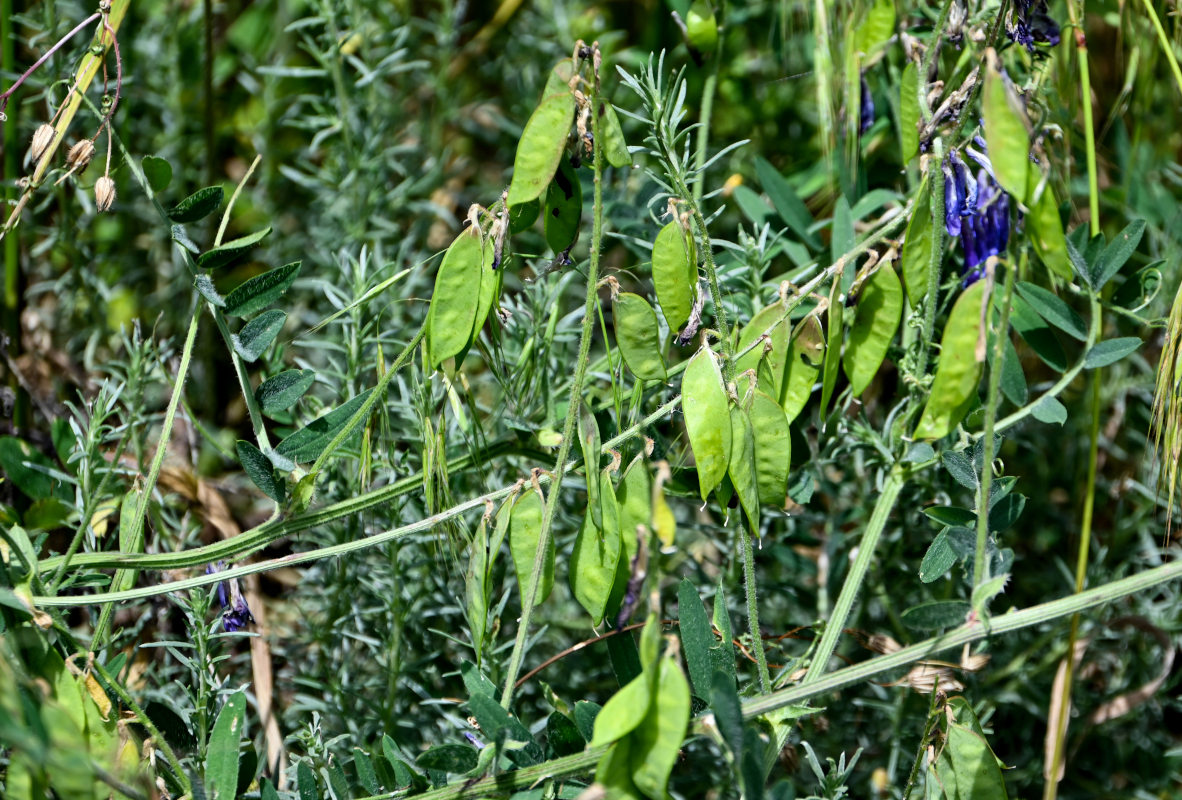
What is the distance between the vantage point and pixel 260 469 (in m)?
0.92

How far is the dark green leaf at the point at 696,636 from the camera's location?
86 cm

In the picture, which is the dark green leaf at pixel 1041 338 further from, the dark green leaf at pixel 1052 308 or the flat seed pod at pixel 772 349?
the flat seed pod at pixel 772 349

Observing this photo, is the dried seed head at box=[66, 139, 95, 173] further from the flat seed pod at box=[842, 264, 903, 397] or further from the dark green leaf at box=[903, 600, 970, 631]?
the dark green leaf at box=[903, 600, 970, 631]

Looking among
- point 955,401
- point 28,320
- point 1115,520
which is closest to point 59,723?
point 955,401

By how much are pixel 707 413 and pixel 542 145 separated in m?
0.24

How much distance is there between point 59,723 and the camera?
2.23 feet

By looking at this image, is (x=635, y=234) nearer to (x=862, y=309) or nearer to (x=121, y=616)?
(x=862, y=309)

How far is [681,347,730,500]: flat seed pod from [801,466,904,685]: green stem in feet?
0.60

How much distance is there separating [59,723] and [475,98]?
5.42 ft

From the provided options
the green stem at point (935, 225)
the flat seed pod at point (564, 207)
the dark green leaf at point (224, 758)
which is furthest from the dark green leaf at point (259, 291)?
the green stem at point (935, 225)

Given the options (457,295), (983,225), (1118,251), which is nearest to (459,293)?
(457,295)

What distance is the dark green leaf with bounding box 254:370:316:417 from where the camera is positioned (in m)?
0.97

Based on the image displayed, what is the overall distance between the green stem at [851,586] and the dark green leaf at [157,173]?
68 centimetres

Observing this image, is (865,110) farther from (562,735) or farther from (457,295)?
(562,735)
